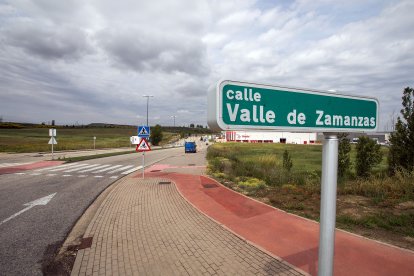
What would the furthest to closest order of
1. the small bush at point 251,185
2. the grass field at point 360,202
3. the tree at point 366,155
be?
the tree at point 366,155 < the small bush at point 251,185 < the grass field at point 360,202

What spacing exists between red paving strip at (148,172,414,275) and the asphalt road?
3.90 m

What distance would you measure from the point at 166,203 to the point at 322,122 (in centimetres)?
715

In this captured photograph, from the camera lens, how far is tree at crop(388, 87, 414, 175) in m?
10.6

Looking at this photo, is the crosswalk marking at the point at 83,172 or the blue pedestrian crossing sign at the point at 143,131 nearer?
the blue pedestrian crossing sign at the point at 143,131

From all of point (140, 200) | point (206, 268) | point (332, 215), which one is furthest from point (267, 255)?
point (140, 200)

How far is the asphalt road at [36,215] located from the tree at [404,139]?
12843 mm

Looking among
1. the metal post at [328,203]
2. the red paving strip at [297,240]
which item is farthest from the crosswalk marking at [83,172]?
the metal post at [328,203]

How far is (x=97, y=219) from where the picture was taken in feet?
22.1

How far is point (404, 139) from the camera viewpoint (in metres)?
10.8

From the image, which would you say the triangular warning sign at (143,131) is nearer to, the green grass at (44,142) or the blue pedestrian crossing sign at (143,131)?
the blue pedestrian crossing sign at (143,131)

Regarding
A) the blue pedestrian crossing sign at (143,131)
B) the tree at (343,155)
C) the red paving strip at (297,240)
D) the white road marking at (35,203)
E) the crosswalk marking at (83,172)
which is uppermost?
the blue pedestrian crossing sign at (143,131)

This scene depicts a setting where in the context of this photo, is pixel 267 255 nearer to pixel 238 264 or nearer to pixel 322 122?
pixel 238 264

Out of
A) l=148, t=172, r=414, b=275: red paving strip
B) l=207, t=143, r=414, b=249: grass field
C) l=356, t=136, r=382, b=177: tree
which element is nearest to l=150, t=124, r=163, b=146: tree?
l=207, t=143, r=414, b=249: grass field

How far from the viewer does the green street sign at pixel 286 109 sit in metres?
1.61
